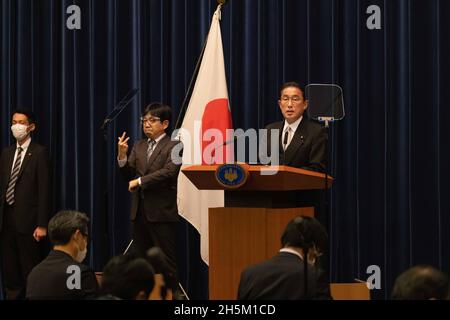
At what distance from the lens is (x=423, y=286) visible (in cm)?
267

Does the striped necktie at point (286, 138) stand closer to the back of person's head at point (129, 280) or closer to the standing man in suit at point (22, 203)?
the standing man in suit at point (22, 203)

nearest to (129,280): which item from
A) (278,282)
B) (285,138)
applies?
(278,282)

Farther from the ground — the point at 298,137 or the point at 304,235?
the point at 298,137

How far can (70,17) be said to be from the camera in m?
6.45

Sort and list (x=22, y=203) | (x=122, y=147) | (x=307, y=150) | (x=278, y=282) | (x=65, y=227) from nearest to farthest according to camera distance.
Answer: (x=278, y=282), (x=65, y=227), (x=307, y=150), (x=122, y=147), (x=22, y=203)

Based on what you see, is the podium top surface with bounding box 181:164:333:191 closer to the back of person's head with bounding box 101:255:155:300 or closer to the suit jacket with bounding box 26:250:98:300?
the suit jacket with bounding box 26:250:98:300

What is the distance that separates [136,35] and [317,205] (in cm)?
222

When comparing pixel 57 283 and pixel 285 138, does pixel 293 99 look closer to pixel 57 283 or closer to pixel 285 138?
pixel 285 138

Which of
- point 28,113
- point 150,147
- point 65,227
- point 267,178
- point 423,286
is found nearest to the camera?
point 423,286

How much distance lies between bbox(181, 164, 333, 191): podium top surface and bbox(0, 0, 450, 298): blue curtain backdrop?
188 cm

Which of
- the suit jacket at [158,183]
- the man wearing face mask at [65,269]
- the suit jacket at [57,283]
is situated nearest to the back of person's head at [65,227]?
the man wearing face mask at [65,269]

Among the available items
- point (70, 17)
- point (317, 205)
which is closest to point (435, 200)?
point (317, 205)

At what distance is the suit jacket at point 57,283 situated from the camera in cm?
328

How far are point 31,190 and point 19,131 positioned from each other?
46cm
